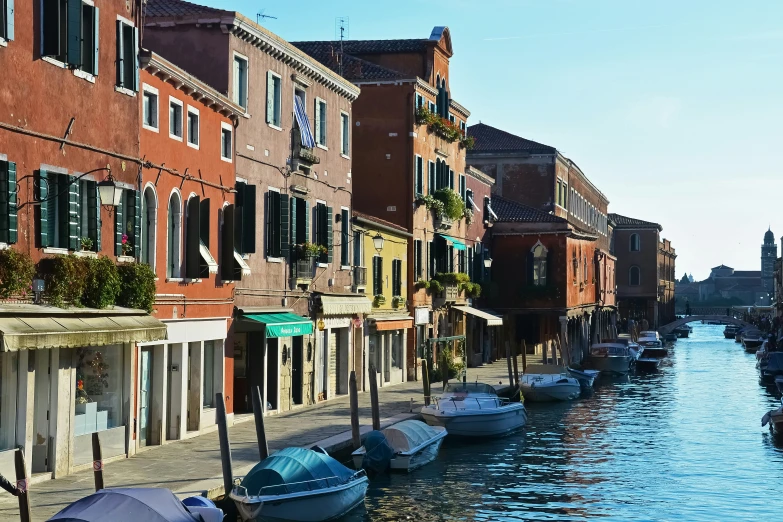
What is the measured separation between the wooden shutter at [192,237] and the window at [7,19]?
279 inches

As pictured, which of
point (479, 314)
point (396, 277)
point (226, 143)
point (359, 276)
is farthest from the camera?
point (479, 314)

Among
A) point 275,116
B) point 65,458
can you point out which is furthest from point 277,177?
point 65,458

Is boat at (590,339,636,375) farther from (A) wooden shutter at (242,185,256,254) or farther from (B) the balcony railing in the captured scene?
(A) wooden shutter at (242,185,256,254)

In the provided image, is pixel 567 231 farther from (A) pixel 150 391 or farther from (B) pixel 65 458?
(B) pixel 65 458

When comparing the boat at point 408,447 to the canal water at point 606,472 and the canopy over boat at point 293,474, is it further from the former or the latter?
the canopy over boat at point 293,474

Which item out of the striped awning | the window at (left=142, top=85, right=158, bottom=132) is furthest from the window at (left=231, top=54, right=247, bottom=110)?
the window at (left=142, top=85, right=158, bottom=132)

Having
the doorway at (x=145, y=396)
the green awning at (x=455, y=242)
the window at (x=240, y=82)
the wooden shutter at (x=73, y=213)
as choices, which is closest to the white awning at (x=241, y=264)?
the window at (x=240, y=82)

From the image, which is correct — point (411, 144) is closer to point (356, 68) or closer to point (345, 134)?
point (356, 68)

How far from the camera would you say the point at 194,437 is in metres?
23.5

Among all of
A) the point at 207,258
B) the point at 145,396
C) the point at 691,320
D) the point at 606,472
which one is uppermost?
the point at 207,258

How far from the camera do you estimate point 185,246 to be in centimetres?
2319

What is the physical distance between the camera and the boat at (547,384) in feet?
130

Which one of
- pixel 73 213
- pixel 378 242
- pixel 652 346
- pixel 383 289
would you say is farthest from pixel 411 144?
pixel 652 346

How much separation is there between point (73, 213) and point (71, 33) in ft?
8.87
